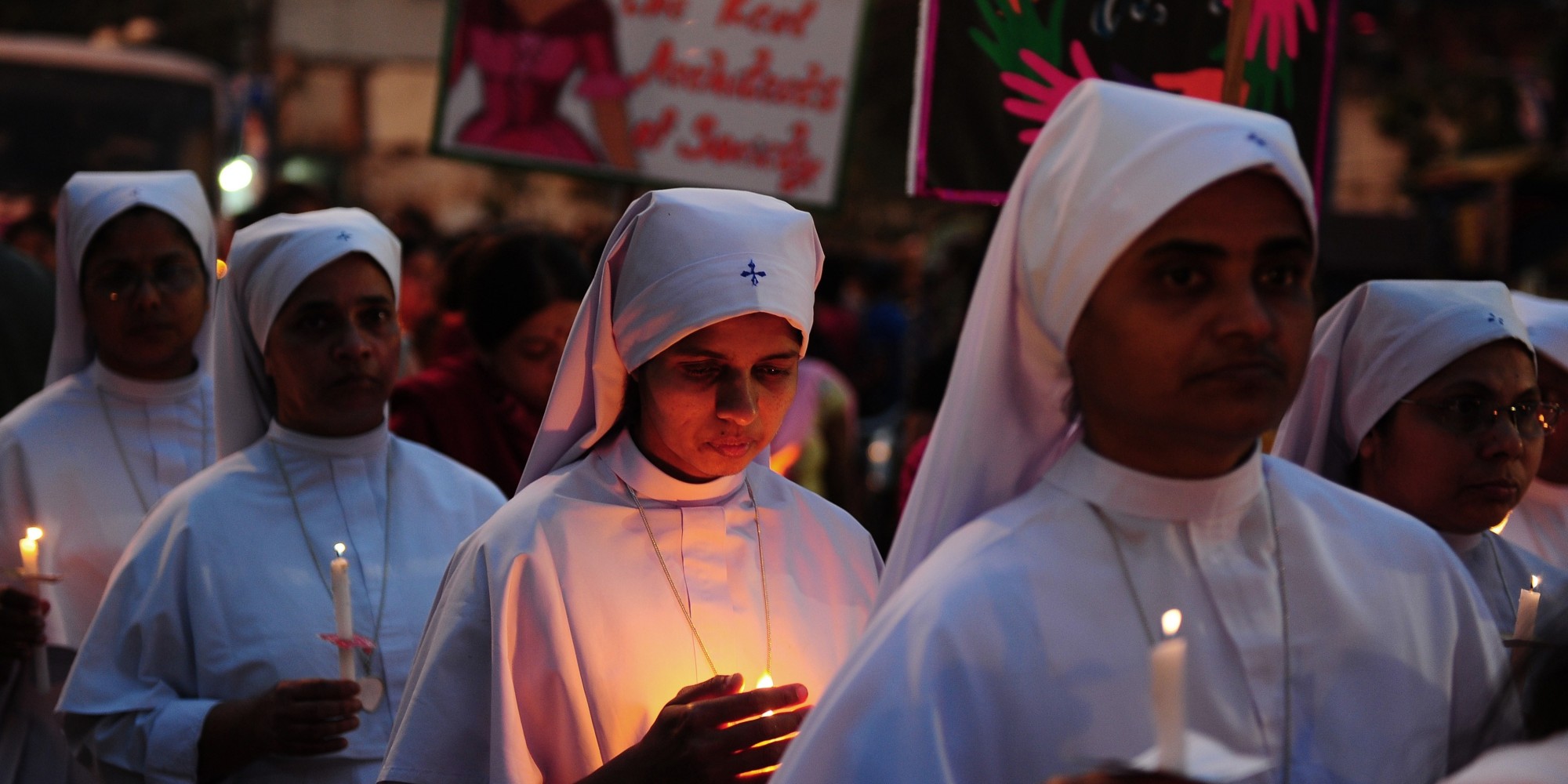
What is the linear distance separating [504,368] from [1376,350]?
2939 millimetres

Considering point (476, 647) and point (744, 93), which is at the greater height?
point (744, 93)

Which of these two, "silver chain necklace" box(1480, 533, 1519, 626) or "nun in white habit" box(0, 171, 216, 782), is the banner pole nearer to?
"silver chain necklace" box(1480, 533, 1519, 626)

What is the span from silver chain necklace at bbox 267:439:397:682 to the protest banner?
2.97m

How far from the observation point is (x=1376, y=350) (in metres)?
3.76

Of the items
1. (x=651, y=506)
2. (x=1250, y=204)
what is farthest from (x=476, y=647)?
(x=1250, y=204)


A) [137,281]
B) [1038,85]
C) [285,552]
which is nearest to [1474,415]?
[1038,85]

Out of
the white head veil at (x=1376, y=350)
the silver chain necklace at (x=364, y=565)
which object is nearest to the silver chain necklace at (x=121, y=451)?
the silver chain necklace at (x=364, y=565)

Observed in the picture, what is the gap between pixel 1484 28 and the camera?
21938mm

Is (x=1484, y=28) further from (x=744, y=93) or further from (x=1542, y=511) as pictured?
(x=1542, y=511)

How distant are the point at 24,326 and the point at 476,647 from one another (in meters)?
4.67

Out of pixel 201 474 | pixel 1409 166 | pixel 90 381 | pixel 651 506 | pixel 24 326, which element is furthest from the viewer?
pixel 1409 166

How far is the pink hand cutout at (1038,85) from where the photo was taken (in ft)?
15.5

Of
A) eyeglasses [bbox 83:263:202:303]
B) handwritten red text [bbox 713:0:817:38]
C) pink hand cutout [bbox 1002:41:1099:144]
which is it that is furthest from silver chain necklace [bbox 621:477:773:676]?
handwritten red text [bbox 713:0:817:38]

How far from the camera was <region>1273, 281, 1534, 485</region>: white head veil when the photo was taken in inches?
144
